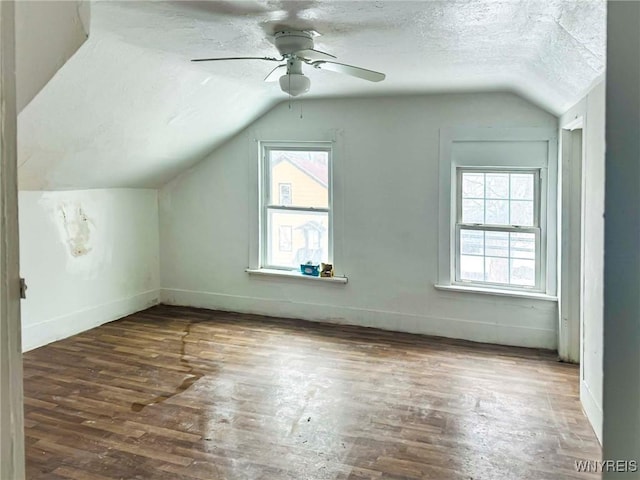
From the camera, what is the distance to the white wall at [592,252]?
→ 3.07m

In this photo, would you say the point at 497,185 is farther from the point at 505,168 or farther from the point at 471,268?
the point at 471,268

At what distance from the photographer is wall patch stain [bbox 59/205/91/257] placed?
511 cm

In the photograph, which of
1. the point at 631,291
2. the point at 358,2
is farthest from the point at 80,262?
the point at 631,291

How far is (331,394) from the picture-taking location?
3725 millimetres

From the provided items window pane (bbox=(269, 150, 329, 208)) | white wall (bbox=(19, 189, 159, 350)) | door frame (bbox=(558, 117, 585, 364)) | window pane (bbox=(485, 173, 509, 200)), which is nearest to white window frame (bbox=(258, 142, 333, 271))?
window pane (bbox=(269, 150, 329, 208))

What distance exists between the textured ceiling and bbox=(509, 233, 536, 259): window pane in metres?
1.16

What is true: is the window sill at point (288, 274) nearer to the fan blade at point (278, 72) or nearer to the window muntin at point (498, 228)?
the window muntin at point (498, 228)

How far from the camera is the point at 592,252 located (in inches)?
130

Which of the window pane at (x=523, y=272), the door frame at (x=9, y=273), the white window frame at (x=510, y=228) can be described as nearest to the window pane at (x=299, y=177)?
the white window frame at (x=510, y=228)

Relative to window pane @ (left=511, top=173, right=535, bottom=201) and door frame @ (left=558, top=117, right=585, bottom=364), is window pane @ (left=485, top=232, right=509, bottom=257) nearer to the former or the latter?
window pane @ (left=511, top=173, right=535, bottom=201)

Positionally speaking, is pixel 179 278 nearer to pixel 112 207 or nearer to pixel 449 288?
pixel 112 207

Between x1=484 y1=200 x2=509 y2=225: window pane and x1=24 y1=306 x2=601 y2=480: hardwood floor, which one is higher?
x1=484 y1=200 x2=509 y2=225: window pane

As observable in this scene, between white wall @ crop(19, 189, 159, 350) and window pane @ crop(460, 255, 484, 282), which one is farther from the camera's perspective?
window pane @ crop(460, 255, 484, 282)

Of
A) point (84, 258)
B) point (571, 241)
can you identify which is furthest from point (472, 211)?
point (84, 258)
